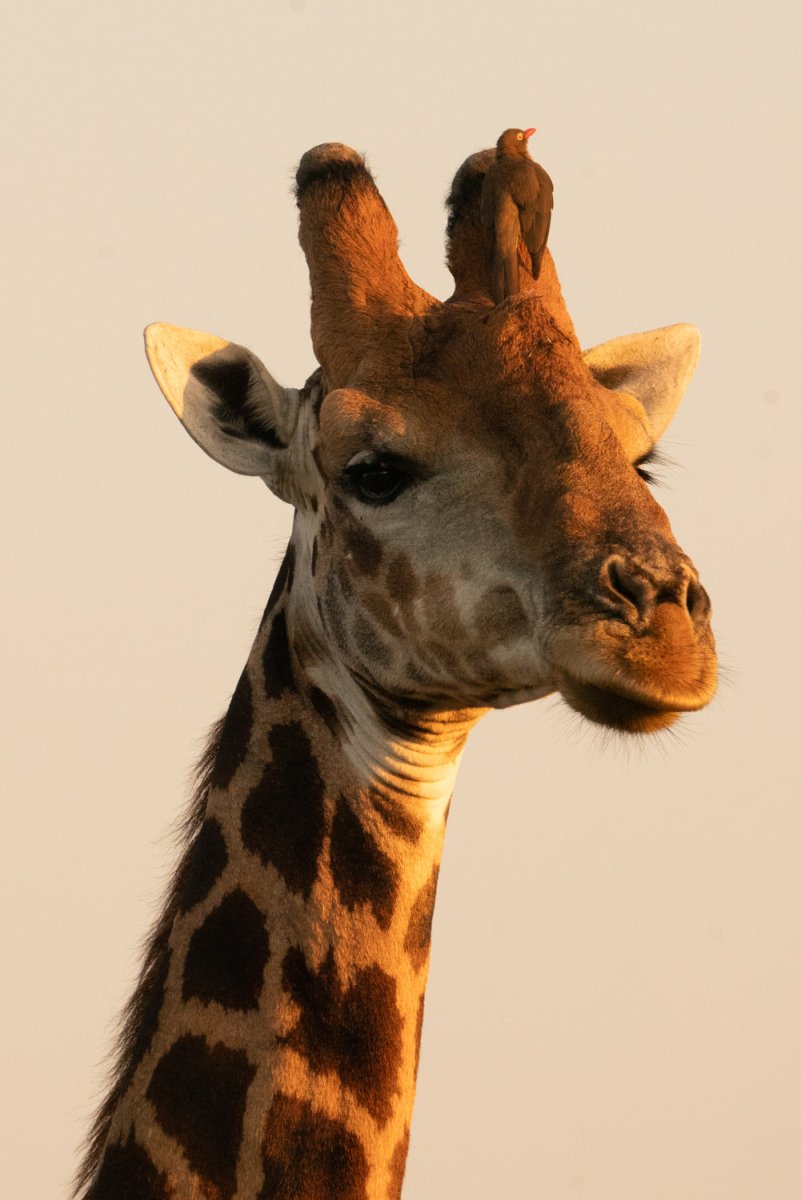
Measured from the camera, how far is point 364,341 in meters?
7.08

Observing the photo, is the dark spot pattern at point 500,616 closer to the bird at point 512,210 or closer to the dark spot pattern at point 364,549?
the dark spot pattern at point 364,549

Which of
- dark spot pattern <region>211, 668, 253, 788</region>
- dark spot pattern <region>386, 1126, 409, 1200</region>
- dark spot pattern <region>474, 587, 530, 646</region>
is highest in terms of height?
dark spot pattern <region>474, 587, 530, 646</region>

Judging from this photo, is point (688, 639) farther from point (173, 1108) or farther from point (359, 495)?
→ point (173, 1108)

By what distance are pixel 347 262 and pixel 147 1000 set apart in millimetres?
2900

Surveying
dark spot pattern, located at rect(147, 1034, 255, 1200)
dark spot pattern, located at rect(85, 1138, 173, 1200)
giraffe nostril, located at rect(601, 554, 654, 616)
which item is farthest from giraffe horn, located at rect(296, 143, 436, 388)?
dark spot pattern, located at rect(85, 1138, 173, 1200)

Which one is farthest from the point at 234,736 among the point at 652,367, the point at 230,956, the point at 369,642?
the point at 652,367

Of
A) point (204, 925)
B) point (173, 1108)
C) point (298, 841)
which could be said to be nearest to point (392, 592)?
point (298, 841)

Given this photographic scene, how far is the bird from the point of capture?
23.8ft

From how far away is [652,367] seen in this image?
824 centimetres

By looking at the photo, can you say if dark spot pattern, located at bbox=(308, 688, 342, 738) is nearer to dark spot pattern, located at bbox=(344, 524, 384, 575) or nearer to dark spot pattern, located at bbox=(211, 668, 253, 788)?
dark spot pattern, located at bbox=(211, 668, 253, 788)

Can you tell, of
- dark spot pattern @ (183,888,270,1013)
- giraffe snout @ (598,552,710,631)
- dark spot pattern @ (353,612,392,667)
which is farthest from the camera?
dark spot pattern @ (353,612,392,667)

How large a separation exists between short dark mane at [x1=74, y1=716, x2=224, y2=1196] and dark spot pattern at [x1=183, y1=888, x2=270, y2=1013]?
184 millimetres

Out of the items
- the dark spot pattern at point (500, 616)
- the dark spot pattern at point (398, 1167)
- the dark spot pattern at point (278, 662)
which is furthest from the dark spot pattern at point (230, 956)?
the dark spot pattern at point (500, 616)

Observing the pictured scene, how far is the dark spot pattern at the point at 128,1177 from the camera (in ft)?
20.9
